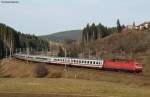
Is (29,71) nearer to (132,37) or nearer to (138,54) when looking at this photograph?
(138,54)

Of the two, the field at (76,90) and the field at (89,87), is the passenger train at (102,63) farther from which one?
the field at (76,90)

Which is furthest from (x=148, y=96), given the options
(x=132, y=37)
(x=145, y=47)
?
(x=132, y=37)

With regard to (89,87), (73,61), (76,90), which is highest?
(73,61)

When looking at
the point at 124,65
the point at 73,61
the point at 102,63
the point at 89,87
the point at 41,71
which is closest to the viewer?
the point at 89,87

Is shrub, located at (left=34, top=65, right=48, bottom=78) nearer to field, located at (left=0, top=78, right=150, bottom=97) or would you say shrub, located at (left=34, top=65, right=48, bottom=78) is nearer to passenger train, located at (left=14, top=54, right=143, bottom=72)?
passenger train, located at (left=14, top=54, right=143, bottom=72)

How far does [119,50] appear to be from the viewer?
172 m

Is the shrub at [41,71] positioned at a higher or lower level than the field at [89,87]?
higher

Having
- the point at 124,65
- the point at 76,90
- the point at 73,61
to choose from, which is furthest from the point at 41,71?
the point at 76,90

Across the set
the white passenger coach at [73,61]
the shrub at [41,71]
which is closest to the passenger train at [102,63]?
the white passenger coach at [73,61]

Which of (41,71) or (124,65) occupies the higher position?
(124,65)

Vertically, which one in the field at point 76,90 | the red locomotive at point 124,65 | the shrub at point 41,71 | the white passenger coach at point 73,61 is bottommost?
the field at point 76,90

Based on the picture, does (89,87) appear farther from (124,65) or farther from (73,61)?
(73,61)

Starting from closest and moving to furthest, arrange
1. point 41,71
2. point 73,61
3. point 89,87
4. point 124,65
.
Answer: point 89,87 < point 124,65 < point 41,71 < point 73,61

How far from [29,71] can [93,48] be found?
83.1 meters
